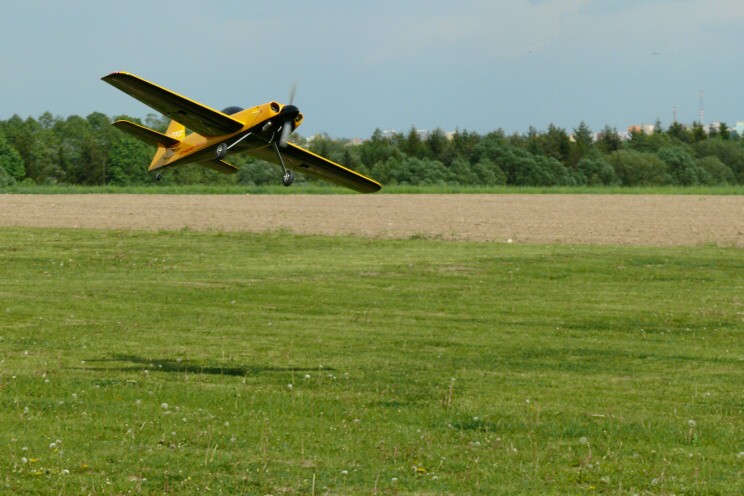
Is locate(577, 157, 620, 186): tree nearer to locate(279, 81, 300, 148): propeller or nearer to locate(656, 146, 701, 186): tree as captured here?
locate(656, 146, 701, 186): tree

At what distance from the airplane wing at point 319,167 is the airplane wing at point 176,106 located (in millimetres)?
2238

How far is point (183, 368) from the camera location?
17.2 metres

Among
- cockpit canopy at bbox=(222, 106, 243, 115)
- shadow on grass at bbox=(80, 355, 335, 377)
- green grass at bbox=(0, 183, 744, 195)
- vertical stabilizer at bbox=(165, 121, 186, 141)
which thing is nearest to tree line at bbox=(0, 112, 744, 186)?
green grass at bbox=(0, 183, 744, 195)

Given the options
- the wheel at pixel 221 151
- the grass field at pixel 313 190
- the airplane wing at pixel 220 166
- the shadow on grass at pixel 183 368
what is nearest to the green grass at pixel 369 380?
the shadow on grass at pixel 183 368

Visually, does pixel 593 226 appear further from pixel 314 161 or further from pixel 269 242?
pixel 314 161

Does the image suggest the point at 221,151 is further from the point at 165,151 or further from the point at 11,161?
the point at 11,161

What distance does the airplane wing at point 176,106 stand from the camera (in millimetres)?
23016

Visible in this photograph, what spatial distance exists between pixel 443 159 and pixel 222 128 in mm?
98906

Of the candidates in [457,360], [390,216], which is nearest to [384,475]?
[457,360]

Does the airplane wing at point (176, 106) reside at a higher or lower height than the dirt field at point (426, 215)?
higher

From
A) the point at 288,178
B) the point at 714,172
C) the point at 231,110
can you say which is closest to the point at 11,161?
the point at 714,172

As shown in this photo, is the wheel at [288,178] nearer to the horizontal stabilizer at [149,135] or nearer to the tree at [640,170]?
the horizontal stabilizer at [149,135]

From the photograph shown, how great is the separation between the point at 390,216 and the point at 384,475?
4865 cm

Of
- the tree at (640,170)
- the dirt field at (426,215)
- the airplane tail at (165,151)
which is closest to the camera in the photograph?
the airplane tail at (165,151)
